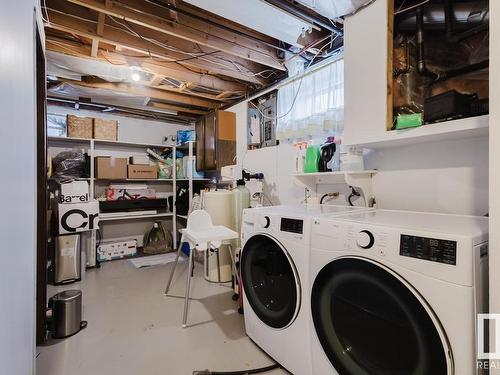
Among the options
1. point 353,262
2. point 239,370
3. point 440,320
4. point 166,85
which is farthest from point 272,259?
point 166,85

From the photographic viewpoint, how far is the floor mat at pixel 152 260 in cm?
340

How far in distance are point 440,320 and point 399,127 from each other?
100 centimetres

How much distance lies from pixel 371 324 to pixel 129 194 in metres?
3.64

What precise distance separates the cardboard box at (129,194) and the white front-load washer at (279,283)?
2.70 meters

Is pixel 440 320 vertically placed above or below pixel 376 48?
below

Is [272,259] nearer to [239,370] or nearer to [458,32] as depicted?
[239,370]

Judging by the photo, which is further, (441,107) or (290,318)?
(290,318)

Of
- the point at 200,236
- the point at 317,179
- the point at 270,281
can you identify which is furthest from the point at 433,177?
the point at 200,236

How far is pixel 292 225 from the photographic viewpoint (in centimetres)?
140

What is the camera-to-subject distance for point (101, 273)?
3.11 m

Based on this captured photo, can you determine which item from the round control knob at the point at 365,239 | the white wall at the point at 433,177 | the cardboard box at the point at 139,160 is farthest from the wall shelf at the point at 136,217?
the round control knob at the point at 365,239

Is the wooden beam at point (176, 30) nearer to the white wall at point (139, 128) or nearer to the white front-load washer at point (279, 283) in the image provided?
the white front-load washer at point (279, 283)

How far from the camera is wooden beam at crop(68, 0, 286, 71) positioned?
5.57 ft

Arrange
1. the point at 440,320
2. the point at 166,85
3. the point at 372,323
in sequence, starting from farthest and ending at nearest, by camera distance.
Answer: the point at 166,85 < the point at 372,323 < the point at 440,320
